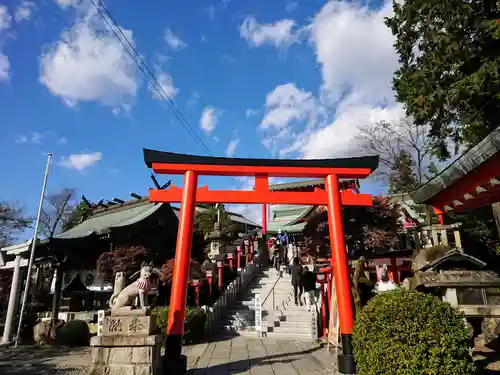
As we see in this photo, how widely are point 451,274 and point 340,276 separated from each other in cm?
212

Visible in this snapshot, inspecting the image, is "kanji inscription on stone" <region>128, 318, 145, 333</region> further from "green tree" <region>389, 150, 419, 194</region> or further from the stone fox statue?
"green tree" <region>389, 150, 419, 194</region>

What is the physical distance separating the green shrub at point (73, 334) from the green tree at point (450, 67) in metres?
14.4

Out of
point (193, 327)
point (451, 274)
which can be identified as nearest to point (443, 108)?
point (451, 274)

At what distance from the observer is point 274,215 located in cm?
2961

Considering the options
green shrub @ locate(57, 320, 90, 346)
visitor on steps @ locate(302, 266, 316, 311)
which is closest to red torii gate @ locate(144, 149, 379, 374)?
visitor on steps @ locate(302, 266, 316, 311)

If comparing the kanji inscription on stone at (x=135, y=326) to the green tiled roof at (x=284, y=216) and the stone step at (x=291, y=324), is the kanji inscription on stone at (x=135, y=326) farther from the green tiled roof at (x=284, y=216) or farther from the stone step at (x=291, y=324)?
the green tiled roof at (x=284, y=216)

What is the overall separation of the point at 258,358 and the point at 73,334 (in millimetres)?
7040

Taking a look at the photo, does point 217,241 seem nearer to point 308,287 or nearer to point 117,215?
point 308,287

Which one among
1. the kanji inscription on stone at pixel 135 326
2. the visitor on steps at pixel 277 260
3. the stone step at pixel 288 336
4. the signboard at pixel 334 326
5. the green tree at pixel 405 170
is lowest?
the stone step at pixel 288 336

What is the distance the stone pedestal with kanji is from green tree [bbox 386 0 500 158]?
11.2 m

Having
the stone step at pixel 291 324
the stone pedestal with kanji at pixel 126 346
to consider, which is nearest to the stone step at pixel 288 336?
the stone step at pixel 291 324

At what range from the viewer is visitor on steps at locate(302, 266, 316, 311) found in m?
13.9

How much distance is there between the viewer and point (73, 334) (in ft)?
37.7

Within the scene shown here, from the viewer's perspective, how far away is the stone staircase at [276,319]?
12078 mm
